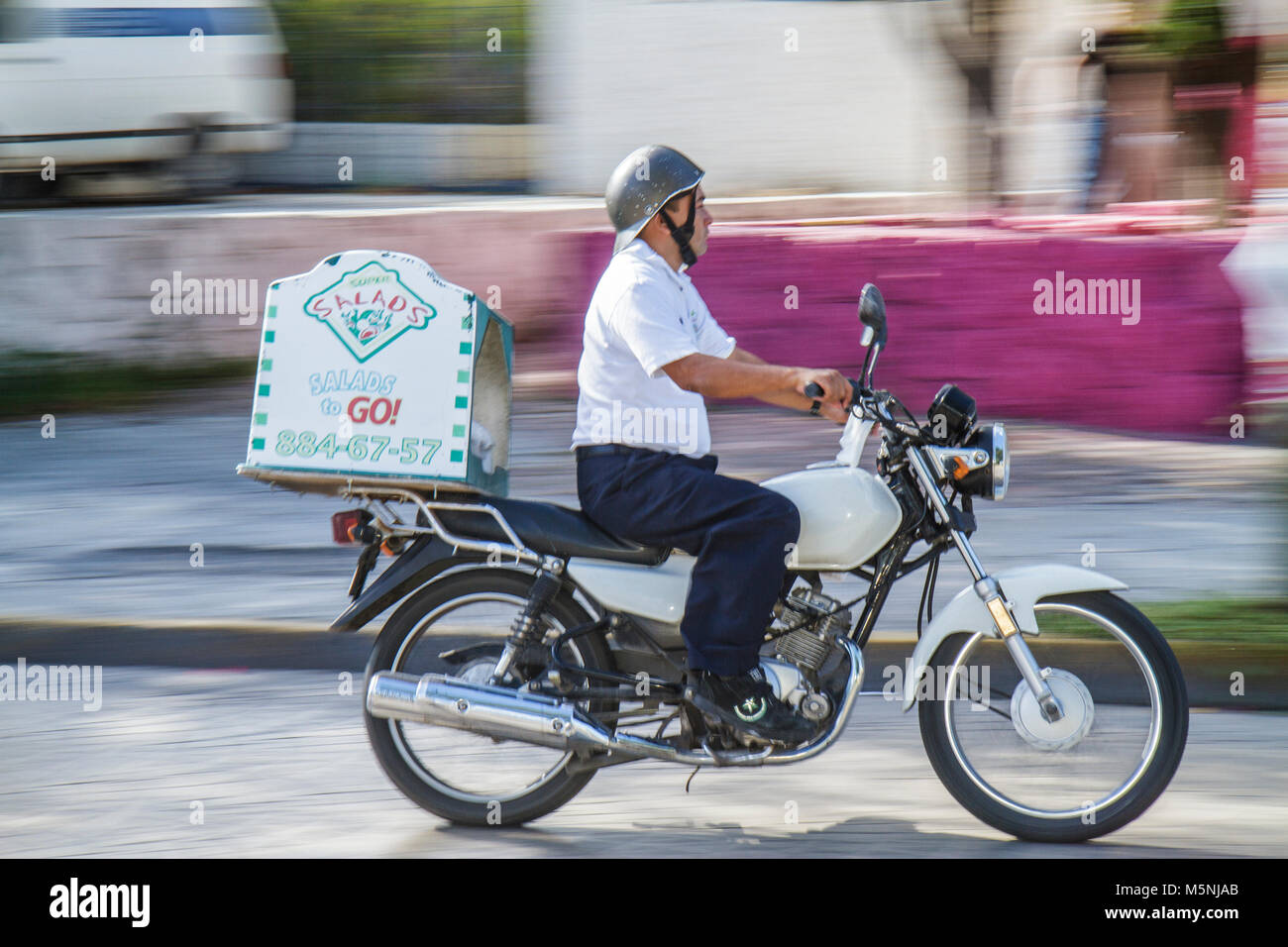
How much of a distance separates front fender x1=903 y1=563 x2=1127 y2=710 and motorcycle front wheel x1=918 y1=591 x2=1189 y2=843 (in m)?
0.04

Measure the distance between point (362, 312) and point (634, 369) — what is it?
728mm

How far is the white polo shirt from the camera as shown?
13.0ft

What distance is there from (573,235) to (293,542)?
12.6 feet

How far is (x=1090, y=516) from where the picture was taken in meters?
7.13

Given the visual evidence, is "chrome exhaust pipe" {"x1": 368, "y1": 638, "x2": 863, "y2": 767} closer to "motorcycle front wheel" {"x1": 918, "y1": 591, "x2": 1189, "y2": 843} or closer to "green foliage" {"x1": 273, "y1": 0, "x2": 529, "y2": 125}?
"motorcycle front wheel" {"x1": 918, "y1": 591, "x2": 1189, "y2": 843}

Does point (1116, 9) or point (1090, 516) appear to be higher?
point (1116, 9)

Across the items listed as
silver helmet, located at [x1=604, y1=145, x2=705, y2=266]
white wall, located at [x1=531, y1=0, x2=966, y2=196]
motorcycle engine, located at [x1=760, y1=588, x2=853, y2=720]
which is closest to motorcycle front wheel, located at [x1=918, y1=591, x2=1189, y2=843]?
motorcycle engine, located at [x1=760, y1=588, x2=853, y2=720]

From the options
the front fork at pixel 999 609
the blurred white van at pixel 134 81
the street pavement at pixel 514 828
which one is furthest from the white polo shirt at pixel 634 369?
the blurred white van at pixel 134 81

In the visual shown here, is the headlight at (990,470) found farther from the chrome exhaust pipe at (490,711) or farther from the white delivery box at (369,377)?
the white delivery box at (369,377)

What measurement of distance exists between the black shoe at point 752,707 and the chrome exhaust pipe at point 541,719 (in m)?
0.05

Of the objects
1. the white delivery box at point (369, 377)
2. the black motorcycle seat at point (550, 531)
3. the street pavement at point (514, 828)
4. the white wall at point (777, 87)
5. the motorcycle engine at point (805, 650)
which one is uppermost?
the white wall at point (777, 87)

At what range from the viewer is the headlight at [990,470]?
396 cm
